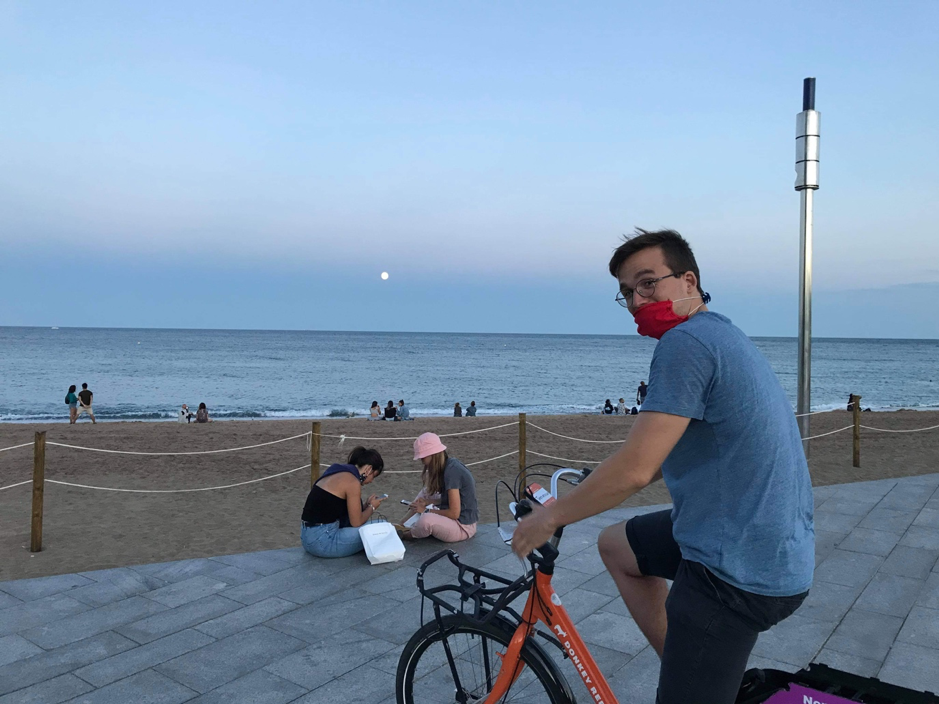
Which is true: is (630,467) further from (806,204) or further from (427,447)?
(806,204)

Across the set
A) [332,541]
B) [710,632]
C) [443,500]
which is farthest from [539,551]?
[443,500]

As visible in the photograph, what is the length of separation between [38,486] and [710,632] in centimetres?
622

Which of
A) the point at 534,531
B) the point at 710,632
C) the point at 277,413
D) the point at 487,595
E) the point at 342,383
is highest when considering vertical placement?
the point at 534,531

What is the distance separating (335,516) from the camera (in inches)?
213

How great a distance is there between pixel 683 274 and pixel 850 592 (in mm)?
3712

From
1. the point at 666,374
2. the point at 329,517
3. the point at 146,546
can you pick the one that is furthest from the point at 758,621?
the point at 146,546

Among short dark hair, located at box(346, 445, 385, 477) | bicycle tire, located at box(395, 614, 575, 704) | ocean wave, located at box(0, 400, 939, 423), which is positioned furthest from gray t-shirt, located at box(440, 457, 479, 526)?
ocean wave, located at box(0, 400, 939, 423)

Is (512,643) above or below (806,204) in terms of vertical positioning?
below

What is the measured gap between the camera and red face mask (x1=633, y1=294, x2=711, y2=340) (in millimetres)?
1814

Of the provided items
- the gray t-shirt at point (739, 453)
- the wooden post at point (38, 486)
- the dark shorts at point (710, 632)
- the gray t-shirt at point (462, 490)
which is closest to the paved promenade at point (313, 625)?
the gray t-shirt at point (462, 490)

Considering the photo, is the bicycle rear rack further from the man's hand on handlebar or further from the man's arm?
the man's arm

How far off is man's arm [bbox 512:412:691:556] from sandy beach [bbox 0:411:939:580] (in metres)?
5.49

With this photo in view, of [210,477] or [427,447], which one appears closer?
[427,447]

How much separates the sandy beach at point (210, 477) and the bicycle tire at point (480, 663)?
434cm
